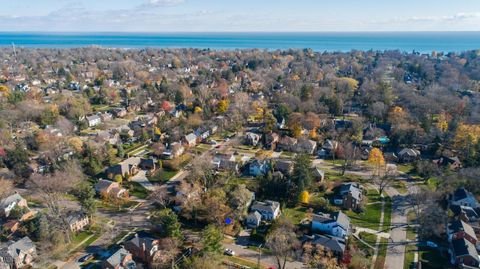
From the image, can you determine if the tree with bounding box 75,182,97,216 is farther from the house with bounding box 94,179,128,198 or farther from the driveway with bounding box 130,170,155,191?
the driveway with bounding box 130,170,155,191

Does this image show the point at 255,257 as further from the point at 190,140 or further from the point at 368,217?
the point at 190,140

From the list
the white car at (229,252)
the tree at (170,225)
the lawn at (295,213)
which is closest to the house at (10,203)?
the tree at (170,225)

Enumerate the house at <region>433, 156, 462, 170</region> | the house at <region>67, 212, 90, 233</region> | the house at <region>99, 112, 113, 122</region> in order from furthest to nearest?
the house at <region>99, 112, 113, 122</region> → the house at <region>433, 156, 462, 170</region> → the house at <region>67, 212, 90, 233</region>

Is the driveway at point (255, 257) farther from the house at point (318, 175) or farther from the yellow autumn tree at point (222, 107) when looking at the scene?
the yellow autumn tree at point (222, 107)

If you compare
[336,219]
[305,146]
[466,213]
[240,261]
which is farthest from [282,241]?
[305,146]

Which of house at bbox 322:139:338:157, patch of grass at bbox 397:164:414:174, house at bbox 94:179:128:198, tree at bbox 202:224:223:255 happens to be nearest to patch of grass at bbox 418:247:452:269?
tree at bbox 202:224:223:255

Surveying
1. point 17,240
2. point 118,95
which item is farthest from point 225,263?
point 118,95
